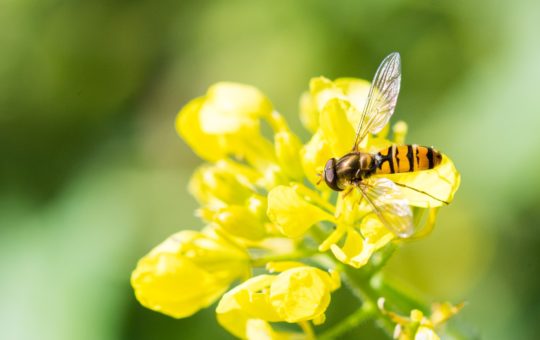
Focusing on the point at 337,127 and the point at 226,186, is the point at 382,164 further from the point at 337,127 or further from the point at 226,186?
the point at 226,186

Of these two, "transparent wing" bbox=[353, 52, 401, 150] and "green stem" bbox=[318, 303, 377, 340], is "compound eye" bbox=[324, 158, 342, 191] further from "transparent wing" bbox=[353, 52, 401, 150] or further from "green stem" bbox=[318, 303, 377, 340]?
"green stem" bbox=[318, 303, 377, 340]

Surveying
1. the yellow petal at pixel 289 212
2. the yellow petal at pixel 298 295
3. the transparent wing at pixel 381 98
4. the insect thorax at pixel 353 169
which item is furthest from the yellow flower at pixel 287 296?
the transparent wing at pixel 381 98

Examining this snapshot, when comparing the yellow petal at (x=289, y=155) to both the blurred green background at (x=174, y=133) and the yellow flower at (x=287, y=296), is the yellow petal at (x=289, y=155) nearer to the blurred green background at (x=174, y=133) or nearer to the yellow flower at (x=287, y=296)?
the yellow flower at (x=287, y=296)

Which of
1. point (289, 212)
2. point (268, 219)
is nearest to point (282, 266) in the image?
point (289, 212)

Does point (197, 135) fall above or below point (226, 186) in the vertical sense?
above

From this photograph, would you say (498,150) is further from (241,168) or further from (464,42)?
(241,168)

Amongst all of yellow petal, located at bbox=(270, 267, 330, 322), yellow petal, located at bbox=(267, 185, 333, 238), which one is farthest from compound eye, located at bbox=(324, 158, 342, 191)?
yellow petal, located at bbox=(270, 267, 330, 322)

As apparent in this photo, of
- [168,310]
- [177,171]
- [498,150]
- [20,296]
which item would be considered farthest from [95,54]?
[168,310]

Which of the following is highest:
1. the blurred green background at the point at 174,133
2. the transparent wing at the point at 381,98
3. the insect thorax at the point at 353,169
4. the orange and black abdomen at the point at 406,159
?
the transparent wing at the point at 381,98
